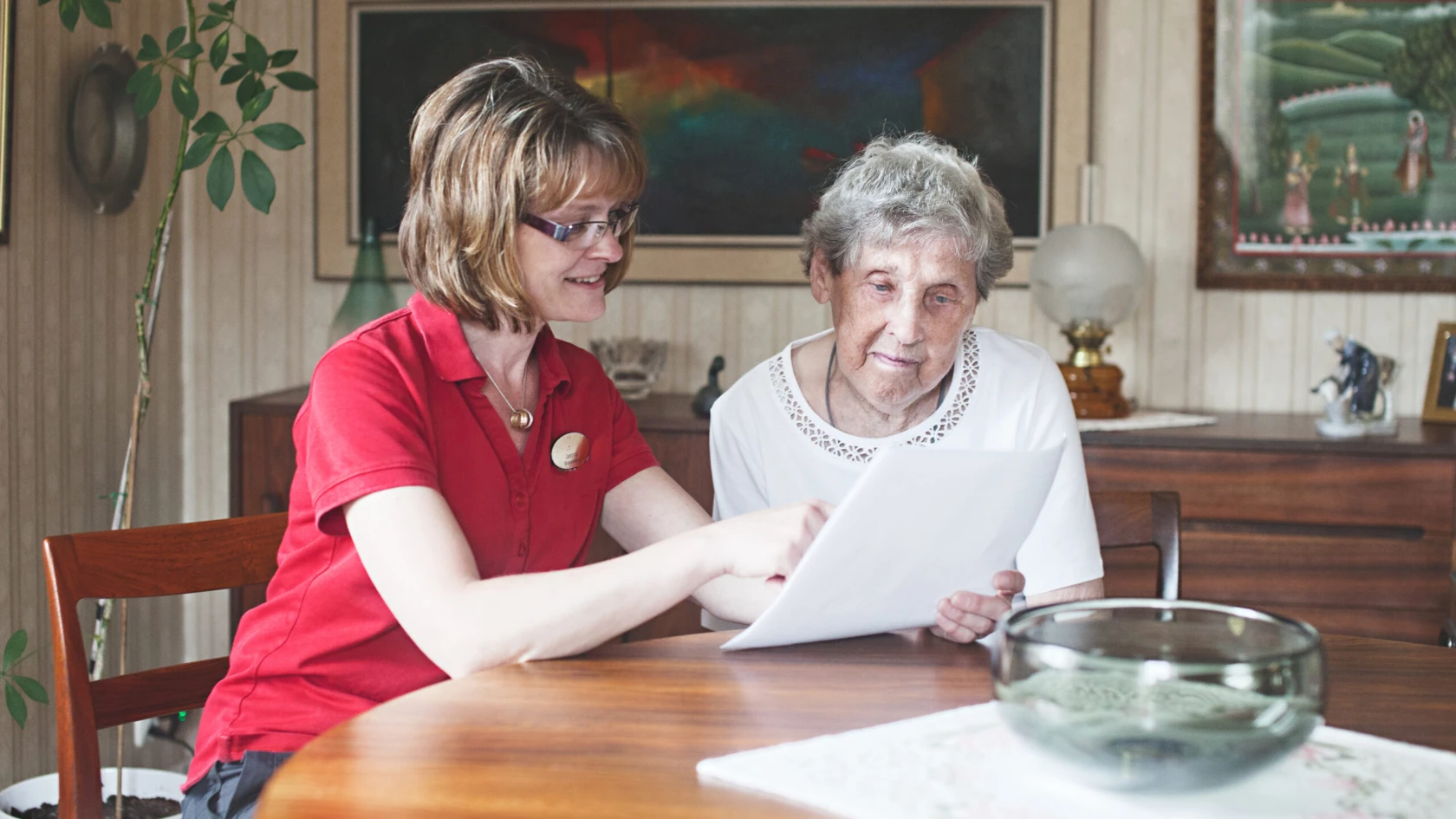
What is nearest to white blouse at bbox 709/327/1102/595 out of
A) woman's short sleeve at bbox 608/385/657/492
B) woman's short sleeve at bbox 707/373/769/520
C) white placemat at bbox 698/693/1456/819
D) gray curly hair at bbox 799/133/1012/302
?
woman's short sleeve at bbox 707/373/769/520

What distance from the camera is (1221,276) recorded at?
334cm

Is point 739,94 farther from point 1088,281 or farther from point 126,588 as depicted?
point 126,588

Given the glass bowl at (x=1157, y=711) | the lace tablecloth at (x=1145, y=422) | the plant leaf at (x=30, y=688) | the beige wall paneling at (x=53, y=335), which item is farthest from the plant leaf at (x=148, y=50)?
the glass bowl at (x=1157, y=711)

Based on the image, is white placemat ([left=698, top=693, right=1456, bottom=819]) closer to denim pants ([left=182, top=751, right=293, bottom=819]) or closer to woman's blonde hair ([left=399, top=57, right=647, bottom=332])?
denim pants ([left=182, top=751, right=293, bottom=819])

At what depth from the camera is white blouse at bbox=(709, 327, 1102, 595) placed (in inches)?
76.9

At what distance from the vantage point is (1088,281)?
3.06 m

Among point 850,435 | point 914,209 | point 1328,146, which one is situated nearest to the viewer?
point 914,209

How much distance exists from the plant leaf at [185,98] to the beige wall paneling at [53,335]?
0.41 metres

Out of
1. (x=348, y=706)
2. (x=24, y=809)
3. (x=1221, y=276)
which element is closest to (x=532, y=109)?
(x=348, y=706)

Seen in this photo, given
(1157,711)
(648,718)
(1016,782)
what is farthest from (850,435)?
(1157,711)

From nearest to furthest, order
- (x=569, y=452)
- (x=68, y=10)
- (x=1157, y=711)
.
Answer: (x=1157, y=711), (x=569, y=452), (x=68, y=10)

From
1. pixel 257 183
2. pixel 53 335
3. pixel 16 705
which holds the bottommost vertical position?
pixel 16 705

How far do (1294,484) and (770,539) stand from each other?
1.91 m

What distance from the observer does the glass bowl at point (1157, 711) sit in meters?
0.86
